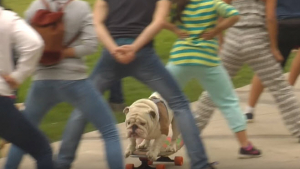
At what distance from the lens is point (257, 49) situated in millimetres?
6156

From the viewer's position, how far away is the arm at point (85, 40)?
16.0ft

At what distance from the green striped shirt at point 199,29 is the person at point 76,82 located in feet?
3.00

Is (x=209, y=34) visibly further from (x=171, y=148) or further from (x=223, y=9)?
(x=171, y=148)

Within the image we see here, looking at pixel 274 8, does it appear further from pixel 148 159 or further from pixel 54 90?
pixel 54 90

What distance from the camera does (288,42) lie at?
6641 millimetres

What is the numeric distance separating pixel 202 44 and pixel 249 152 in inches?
39.2

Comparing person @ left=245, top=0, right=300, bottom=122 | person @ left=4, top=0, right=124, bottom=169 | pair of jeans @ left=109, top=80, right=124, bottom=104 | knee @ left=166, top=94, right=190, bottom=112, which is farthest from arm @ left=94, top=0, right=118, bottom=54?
pair of jeans @ left=109, top=80, right=124, bottom=104

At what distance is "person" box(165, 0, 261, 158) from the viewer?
5.56 meters

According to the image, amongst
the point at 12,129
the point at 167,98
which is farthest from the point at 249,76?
the point at 12,129

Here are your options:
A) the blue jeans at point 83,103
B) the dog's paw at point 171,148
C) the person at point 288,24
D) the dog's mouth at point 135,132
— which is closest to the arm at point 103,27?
the blue jeans at point 83,103

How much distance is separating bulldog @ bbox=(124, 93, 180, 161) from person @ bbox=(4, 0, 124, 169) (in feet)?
1.37

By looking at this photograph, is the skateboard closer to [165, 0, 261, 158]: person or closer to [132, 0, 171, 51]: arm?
[165, 0, 261, 158]: person

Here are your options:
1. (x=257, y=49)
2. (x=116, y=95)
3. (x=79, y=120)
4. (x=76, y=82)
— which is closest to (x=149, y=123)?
(x=79, y=120)

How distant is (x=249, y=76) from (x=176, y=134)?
4596mm
